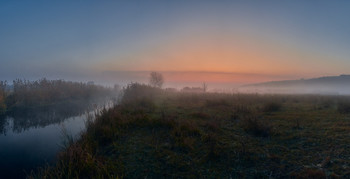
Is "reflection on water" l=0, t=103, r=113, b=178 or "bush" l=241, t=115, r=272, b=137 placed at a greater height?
"bush" l=241, t=115, r=272, b=137

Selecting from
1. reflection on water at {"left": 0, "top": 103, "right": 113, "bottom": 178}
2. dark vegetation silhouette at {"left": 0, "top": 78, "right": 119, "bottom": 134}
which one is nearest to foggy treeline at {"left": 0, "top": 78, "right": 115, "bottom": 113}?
dark vegetation silhouette at {"left": 0, "top": 78, "right": 119, "bottom": 134}

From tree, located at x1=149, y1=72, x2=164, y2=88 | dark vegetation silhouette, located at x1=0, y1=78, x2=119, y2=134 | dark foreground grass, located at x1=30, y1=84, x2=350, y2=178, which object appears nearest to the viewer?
dark foreground grass, located at x1=30, y1=84, x2=350, y2=178

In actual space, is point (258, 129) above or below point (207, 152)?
above

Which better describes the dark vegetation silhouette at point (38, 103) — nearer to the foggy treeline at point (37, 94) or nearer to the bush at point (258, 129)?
the foggy treeline at point (37, 94)

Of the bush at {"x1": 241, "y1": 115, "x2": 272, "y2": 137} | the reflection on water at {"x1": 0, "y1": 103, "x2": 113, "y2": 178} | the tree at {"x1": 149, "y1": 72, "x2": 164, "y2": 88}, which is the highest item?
the tree at {"x1": 149, "y1": 72, "x2": 164, "y2": 88}

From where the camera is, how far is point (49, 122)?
42.0ft

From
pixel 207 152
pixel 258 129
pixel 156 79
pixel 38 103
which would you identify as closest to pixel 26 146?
pixel 207 152

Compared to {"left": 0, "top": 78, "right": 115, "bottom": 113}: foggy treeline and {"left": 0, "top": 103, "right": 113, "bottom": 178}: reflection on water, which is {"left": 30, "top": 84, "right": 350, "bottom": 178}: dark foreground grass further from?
{"left": 0, "top": 78, "right": 115, "bottom": 113}: foggy treeline

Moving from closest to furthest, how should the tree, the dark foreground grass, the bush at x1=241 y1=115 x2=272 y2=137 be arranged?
the dark foreground grass, the bush at x1=241 y1=115 x2=272 y2=137, the tree

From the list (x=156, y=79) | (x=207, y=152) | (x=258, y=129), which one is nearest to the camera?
(x=207, y=152)

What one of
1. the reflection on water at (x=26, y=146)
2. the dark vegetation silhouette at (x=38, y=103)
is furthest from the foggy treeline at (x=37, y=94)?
the reflection on water at (x=26, y=146)

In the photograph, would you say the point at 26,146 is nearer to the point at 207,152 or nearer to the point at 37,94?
the point at 207,152

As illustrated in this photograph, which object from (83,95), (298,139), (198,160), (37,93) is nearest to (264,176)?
(198,160)

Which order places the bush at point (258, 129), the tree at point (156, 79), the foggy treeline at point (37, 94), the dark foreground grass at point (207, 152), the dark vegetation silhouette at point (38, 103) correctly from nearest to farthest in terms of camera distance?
the dark foreground grass at point (207, 152), the bush at point (258, 129), the dark vegetation silhouette at point (38, 103), the foggy treeline at point (37, 94), the tree at point (156, 79)
